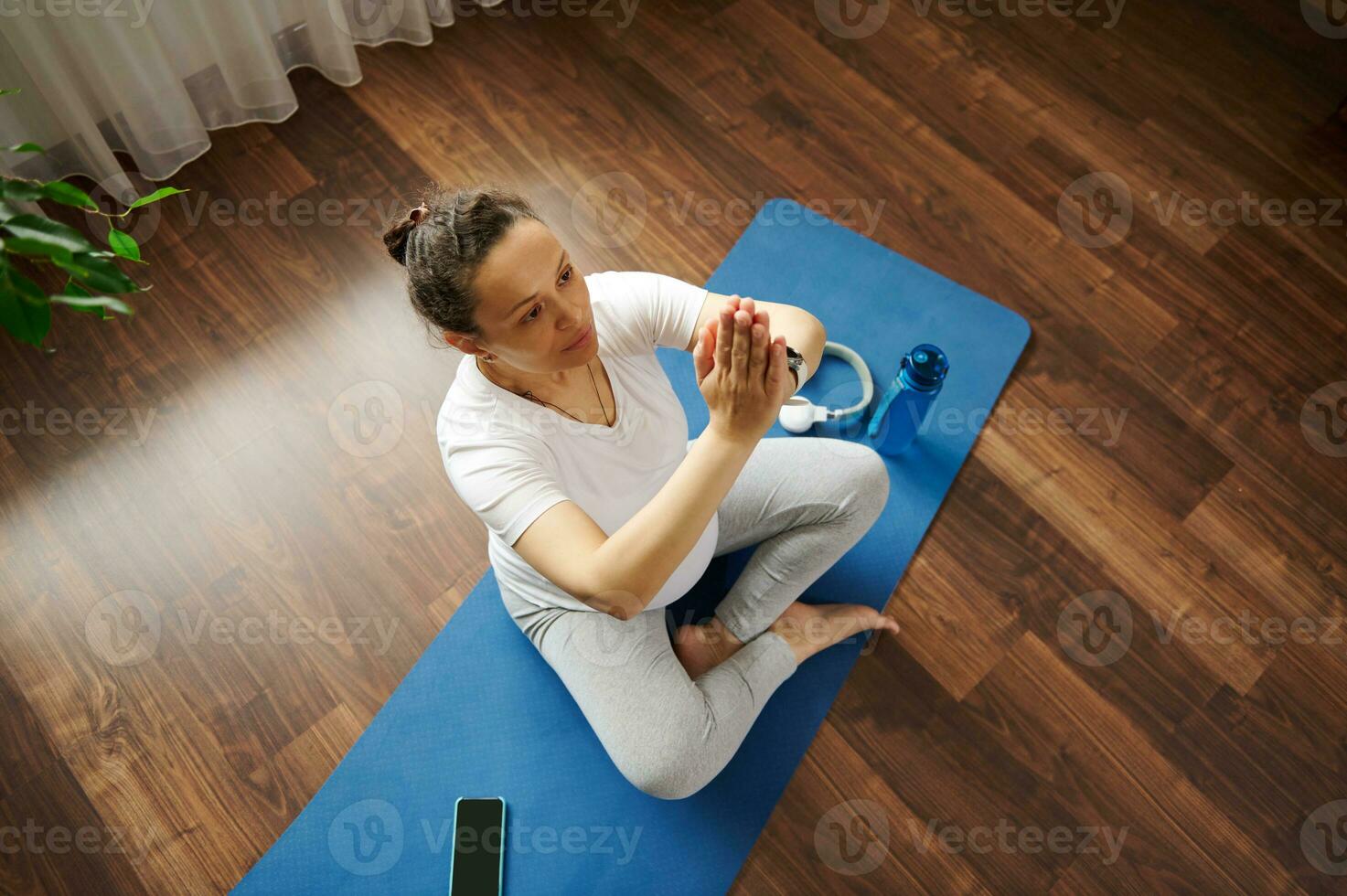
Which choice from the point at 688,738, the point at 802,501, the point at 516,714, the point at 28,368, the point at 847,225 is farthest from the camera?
the point at 847,225

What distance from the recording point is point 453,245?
3.28 ft

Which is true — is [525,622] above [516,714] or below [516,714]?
above

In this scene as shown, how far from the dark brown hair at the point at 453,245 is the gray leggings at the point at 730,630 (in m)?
0.56

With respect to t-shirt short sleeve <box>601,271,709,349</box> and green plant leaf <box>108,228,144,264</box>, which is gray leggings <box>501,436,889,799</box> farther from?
green plant leaf <box>108,228,144,264</box>

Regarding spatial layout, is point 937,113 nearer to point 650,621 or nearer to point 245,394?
point 650,621

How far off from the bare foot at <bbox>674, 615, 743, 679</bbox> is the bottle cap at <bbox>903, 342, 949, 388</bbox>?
1.79ft

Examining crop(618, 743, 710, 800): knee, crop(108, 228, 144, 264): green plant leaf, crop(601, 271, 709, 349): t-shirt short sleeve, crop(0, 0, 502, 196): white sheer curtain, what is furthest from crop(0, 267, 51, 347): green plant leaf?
crop(0, 0, 502, 196): white sheer curtain

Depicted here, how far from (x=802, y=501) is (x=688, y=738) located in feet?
1.33

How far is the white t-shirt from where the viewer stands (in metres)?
1.11

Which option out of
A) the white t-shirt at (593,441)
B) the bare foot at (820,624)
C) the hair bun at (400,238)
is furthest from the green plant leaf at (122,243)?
the bare foot at (820,624)

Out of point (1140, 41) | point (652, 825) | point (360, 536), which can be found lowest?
point (652, 825)

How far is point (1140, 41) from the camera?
2.28 metres

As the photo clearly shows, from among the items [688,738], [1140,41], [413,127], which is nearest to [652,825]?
[688,738]

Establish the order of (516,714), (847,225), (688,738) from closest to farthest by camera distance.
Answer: (688,738) < (516,714) < (847,225)
